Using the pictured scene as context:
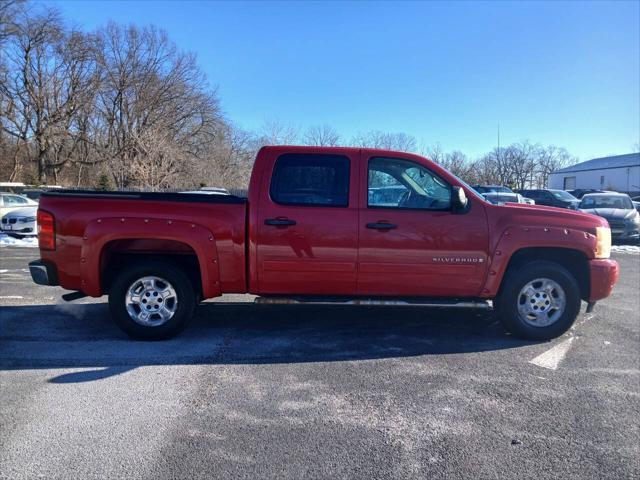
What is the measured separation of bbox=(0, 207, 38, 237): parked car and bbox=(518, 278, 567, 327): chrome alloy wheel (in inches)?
608

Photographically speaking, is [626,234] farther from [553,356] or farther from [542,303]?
[553,356]

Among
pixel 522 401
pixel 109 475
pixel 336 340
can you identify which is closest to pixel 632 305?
pixel 522 401

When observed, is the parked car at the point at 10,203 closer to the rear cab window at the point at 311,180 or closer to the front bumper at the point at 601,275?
the rear cab window at the point at 311,180

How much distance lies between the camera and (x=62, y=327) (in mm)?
5496

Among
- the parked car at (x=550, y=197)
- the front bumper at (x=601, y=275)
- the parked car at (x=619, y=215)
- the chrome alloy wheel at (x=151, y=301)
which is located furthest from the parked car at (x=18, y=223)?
the parked car at (x=550, y=197)

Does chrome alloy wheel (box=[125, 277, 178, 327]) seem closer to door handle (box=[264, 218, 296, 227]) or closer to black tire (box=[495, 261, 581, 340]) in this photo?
door handle (box=[264, 218, 296, 227])

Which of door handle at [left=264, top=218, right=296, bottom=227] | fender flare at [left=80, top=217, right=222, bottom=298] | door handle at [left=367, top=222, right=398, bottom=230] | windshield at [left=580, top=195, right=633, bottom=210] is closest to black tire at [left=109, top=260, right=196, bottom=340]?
fender flare at [left=80, top=217, right=222, bottom=298]

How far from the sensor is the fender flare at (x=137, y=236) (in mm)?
4754

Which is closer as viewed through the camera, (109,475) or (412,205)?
(109,475)

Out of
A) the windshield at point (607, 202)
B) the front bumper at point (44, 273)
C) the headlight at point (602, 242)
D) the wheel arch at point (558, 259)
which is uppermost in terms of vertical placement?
the windshield at point (607, 202)

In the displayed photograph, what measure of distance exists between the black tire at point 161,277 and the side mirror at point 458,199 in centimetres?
295

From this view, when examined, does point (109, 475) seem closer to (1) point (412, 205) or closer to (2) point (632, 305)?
(1) point (412, 205)

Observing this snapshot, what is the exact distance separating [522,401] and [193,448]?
8.44ft

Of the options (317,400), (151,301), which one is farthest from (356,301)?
(151,301)
